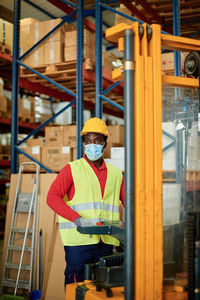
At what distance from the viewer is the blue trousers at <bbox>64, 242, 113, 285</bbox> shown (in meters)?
3.10

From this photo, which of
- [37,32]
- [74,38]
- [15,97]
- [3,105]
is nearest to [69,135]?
[15,97]

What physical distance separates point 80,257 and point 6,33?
257 inches

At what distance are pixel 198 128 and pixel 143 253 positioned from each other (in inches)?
30.7

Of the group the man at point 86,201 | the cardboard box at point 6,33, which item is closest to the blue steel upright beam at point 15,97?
the cardboard box at point 6,33

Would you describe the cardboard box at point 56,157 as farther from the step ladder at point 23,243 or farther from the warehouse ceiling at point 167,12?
the warehouse ceiling at point 167,12

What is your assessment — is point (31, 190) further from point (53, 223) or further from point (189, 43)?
point (189, 43)

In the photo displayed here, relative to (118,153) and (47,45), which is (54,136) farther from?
(47,45)

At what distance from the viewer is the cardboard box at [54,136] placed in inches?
245

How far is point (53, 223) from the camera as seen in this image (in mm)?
5391

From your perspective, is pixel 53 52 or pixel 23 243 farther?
pixel 53 52

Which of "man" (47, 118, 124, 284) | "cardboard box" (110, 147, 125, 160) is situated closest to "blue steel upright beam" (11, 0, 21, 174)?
"cardboard box" (110, 147, 125, 160)

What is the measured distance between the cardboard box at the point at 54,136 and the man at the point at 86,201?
112 inches

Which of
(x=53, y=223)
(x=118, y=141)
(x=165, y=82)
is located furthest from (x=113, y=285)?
(x=118, y=141)

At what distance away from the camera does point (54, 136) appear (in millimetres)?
6305
